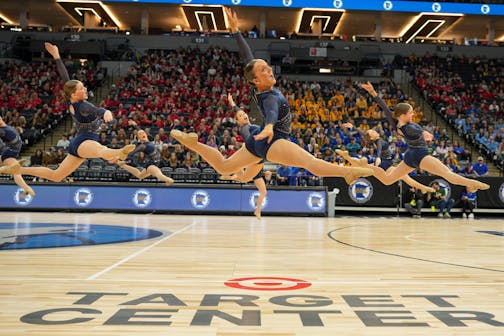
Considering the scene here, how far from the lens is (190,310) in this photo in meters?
6.44

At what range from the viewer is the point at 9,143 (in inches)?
295

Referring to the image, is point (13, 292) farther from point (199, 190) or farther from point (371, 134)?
point (199, 190)

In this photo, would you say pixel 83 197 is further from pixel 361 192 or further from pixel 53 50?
pixel 53 50

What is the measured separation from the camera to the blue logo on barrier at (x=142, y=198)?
22672mm

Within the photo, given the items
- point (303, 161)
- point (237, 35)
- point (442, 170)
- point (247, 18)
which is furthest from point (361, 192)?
point (247, 18)

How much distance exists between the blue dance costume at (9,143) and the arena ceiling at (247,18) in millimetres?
34945

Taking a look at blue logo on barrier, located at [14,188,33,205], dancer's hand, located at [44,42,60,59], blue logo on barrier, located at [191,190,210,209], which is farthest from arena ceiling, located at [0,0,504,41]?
dancer's hand, located at [44,42,60,59]

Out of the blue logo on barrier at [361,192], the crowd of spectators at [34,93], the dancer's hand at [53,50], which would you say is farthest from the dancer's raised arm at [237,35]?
the crowd of spectators at [34,93]

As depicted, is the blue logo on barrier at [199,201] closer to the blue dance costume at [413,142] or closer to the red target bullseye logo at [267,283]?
the red target bullseye logo at [267,283]

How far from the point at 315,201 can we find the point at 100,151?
1796 centimetres

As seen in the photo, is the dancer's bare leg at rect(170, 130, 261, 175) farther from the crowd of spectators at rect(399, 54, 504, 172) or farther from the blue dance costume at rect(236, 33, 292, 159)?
the crowd of spectators at rect(399, 54, 504, 172)

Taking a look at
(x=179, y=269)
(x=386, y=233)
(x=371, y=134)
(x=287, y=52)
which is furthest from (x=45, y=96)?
(x=371, y=134)

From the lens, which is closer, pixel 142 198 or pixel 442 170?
pixel 442 170

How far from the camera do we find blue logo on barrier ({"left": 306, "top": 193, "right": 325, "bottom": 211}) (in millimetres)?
22891
